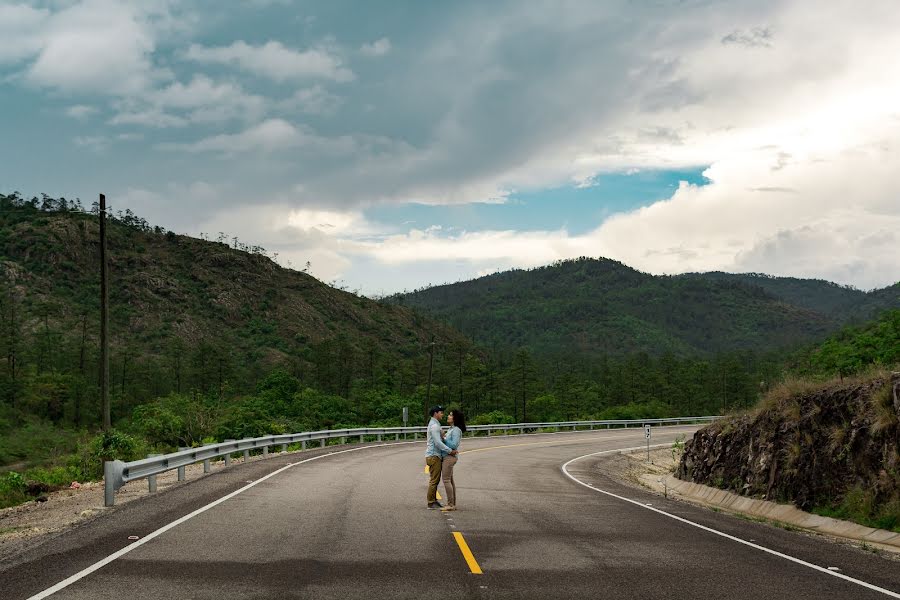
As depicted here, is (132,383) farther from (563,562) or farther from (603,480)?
(563,562)

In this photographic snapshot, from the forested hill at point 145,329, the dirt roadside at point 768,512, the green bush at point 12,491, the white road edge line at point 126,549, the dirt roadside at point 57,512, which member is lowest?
the dirt roadside at point 768,512

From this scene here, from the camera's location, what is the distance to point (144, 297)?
165500 mm

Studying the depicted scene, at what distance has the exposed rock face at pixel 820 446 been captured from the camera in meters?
13.0

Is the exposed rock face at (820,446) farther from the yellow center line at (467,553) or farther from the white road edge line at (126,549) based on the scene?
the white road edge line at (126,549)

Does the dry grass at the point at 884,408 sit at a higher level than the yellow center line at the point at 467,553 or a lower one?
higher

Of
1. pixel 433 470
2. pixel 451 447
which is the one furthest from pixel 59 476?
pixel 451 447

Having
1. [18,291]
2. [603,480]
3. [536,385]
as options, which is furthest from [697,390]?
[18,291]

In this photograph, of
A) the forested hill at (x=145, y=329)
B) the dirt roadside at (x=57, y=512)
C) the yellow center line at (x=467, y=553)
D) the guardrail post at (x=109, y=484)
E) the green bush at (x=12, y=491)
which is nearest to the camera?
the yellow center line at (x=467, y=553)

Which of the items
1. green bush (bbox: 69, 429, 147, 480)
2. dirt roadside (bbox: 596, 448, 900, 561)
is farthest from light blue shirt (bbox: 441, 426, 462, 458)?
green bush (bbox: 69, 429, 147, 480)

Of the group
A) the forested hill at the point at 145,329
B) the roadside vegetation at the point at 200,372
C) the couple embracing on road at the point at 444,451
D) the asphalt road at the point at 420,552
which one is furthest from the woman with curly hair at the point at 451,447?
the forested hill at the point at 145,329

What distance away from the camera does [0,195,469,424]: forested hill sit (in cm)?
10656

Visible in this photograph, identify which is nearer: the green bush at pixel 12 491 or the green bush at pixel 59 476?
the green bush at pixel 12 491

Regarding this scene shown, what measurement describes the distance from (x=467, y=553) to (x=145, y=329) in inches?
6210

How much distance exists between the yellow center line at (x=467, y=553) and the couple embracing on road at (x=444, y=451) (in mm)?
2632
